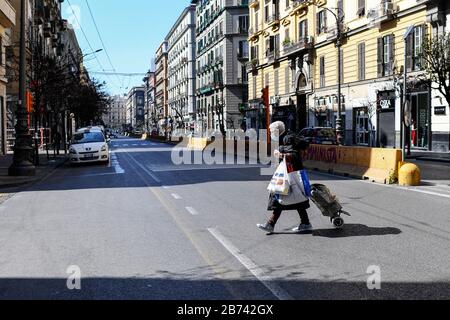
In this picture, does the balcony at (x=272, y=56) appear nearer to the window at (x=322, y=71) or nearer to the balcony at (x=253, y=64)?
the balcony at (x=253, y=64)

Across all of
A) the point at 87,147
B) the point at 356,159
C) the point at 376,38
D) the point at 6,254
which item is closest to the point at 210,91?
the point at 376,38

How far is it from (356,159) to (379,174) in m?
1.89

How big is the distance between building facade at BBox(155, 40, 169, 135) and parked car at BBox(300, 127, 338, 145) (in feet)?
334

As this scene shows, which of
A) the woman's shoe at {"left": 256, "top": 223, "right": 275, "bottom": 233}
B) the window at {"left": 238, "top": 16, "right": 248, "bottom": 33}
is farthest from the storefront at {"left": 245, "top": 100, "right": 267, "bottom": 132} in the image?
the woman's shoe at {"left": 256, "top": 223, "right": 275, "bottom": 233}

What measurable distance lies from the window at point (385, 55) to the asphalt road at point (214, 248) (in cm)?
2302

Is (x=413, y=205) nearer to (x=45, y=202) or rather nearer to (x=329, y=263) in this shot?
(x=329, y=263)

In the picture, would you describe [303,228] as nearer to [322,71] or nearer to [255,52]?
[322,71]

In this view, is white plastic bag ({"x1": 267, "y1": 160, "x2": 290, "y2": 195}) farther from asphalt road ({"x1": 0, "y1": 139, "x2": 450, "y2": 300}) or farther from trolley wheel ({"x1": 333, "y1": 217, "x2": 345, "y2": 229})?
trolley wheel ({"x1": 333, "y1": 217, "x2": 345, "y2": 229})

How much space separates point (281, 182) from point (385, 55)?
29555 mm

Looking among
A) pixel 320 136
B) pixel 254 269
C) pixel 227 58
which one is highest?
pixel 227 58

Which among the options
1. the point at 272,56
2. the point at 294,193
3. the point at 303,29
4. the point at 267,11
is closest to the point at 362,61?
the point at 303,29

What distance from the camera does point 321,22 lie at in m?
45.2

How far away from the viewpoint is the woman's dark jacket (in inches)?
335

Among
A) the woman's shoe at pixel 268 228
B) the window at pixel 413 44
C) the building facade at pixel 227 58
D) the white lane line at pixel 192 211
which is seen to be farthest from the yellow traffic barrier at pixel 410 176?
the building facade at pixel 227 58
